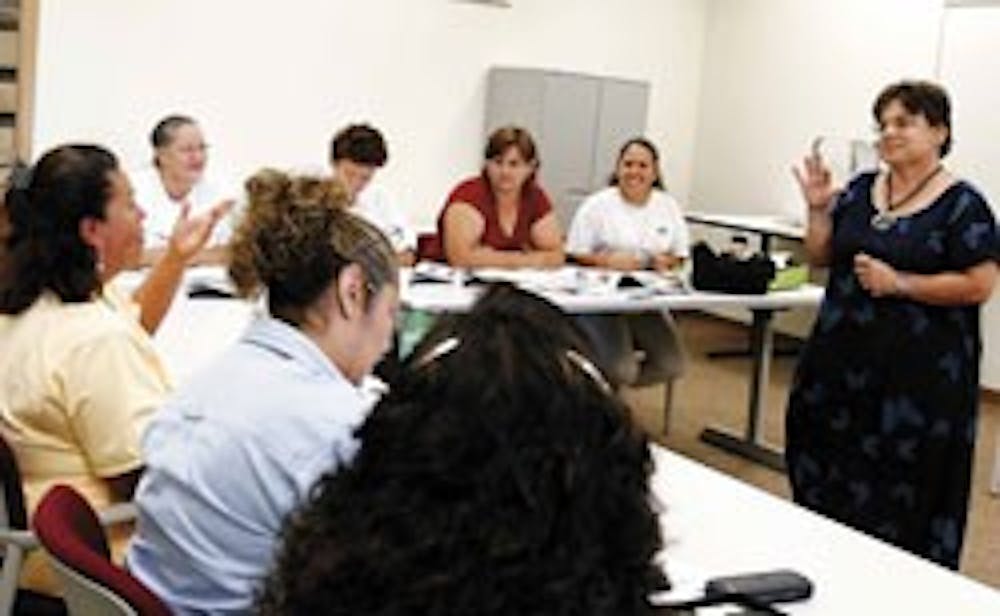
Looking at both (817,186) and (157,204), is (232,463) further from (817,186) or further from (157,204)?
(157,204)

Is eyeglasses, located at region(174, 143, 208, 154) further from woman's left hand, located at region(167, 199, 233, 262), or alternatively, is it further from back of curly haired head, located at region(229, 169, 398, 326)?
back of curly haired head, located at region(229, 169, 398, 326)

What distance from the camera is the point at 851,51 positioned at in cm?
707

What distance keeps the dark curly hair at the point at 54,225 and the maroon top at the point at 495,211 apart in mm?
2440

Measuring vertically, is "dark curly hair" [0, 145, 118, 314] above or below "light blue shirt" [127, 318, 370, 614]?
above

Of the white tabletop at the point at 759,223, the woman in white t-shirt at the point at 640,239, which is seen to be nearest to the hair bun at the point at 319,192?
the woman in white t-shirt at the point at 640,239

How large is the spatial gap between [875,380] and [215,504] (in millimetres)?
2003

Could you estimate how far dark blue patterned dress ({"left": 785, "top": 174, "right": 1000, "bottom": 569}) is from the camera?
3041mm

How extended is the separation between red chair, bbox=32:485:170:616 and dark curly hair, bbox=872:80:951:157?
2.25 metres

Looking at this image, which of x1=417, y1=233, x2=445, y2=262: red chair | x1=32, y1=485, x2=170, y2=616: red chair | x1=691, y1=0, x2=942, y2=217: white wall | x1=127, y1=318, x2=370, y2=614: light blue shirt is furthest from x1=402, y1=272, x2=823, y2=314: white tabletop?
x1=691, y1=0, x2=942, y2=217: white wall


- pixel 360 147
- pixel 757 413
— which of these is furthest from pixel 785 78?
pixel 360 147

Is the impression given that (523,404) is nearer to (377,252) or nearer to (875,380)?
(377,252)

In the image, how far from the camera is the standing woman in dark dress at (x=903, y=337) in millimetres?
3031

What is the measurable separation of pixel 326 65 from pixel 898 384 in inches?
168

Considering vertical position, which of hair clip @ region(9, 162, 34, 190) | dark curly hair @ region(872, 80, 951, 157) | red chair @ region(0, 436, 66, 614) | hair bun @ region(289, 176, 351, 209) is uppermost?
dark curly hair @ region(872, 80, 951, 157)
